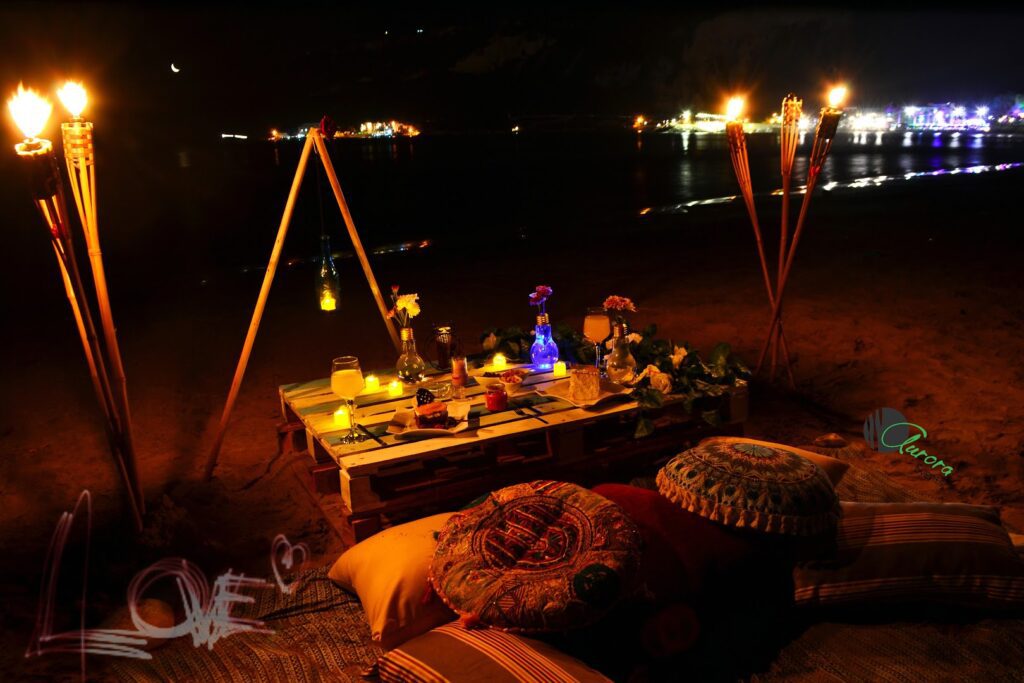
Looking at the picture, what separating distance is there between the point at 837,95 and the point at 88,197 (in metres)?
4.76

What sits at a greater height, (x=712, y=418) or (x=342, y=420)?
(x=342, y=420)

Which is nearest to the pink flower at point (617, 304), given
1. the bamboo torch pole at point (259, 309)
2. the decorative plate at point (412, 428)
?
the decorative plate at point (412, 428)

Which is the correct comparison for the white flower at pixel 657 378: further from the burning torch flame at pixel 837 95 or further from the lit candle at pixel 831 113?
the burning torch flame at pixel 837 95

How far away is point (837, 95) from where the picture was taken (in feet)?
16.1

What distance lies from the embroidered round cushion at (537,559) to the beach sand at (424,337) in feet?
4.87

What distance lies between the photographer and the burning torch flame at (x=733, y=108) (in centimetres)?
514

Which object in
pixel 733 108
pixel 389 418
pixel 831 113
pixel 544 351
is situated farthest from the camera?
pixel 733 108

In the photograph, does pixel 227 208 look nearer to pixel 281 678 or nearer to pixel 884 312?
pixel 884 312

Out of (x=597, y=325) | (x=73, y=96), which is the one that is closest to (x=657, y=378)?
(x=597, y=325)

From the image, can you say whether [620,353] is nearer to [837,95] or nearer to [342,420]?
[342,420]

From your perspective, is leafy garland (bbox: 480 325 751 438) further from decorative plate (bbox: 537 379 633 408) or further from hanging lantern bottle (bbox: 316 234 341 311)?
hanging lantern bottle (bbox: 316 234 341 311)

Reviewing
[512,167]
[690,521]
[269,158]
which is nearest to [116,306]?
[690,521]

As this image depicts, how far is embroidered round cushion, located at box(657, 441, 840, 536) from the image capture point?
2877mm

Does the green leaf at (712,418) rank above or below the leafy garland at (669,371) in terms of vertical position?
below
